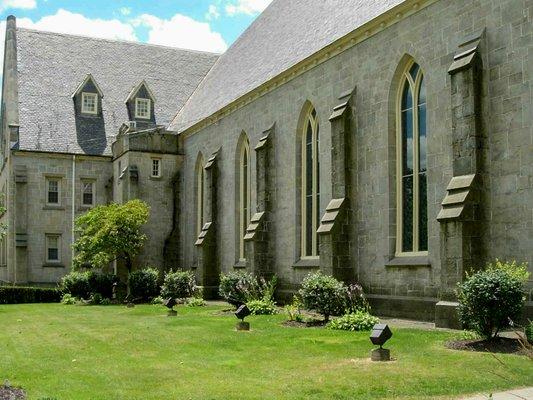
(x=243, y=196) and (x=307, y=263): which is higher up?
(x=243, y=196)

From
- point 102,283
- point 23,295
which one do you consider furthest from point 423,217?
point 23,295

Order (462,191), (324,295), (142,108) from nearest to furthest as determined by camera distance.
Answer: (462,191)
(324,295)
(142,108)

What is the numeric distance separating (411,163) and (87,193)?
84.4 ft

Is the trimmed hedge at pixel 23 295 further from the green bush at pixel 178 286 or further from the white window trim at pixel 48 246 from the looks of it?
the green bush at pixel 178 286

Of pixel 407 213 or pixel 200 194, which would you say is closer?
pixel 407 213

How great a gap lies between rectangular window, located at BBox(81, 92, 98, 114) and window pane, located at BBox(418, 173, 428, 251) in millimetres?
27790

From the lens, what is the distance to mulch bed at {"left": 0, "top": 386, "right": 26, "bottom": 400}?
955cm

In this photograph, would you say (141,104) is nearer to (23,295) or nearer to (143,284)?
(143,284)

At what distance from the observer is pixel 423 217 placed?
64.7ft

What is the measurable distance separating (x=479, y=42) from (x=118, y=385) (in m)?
11.8

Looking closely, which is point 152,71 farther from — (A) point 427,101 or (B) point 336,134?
(A) point 427,101

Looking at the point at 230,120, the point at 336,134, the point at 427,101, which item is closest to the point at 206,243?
the point at 230,120

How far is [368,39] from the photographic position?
72.9 feet

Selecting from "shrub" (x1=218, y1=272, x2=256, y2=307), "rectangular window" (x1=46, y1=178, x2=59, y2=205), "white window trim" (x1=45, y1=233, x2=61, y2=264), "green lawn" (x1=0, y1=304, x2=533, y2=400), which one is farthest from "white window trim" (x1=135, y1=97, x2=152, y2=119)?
"green lawn" (x1=0, y1=304, x2=533, y2=400)
